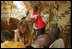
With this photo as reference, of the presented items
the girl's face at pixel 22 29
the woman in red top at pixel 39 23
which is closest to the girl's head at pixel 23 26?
the girl's face at pixel 22 29

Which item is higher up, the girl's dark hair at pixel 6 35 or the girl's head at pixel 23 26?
the girl's head at pixel 23 26

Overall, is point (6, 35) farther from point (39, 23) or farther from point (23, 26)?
point (39, 23)

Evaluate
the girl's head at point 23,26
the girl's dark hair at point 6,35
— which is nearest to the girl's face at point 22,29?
the girl's head at point 23,26

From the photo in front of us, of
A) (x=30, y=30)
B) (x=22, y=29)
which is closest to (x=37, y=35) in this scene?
(x=30, y=30)

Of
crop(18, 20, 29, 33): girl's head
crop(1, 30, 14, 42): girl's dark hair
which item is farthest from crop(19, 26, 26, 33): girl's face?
crop(1, 30, 14, 42): girl's dark hair

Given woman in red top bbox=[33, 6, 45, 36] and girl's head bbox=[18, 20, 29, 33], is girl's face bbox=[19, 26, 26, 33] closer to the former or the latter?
girl's head bbox=[18, 20, 29, 33]

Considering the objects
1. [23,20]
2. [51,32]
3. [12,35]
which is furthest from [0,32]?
[51,32]

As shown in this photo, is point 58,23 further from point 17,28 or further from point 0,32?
point 0,32

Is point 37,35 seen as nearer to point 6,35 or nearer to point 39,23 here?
point 39,23

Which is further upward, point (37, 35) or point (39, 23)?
point (39, 23)

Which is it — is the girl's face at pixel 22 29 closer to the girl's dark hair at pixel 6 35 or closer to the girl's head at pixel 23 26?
the girl's head at pixel 23 26

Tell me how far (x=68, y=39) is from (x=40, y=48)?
1.35 ft

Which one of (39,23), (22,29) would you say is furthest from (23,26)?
(39,23)

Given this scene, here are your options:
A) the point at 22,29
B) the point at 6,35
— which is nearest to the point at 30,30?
the point at 22,29
